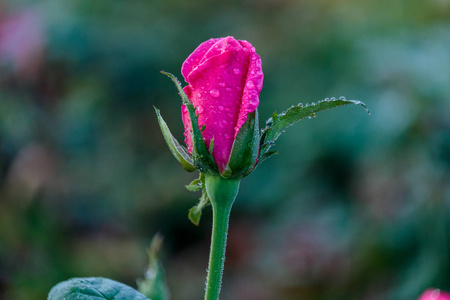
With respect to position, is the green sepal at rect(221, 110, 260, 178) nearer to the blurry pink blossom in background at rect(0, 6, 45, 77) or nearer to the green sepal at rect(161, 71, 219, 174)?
the green sepal at rect(161, 71, 219, 174)

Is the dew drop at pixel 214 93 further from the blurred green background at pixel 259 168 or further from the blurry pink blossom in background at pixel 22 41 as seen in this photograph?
the blurry pink blossom in background at pixel 22 41

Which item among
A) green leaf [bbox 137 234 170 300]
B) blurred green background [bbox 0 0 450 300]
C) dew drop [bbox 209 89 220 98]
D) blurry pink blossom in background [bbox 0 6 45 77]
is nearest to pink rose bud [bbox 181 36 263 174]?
dew drop [bbox 209 89 220 98]

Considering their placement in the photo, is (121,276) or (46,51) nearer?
(121,276)

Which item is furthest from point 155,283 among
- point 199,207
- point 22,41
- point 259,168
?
point 22,41

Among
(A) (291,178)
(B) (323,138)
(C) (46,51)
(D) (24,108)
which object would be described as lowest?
(A) (291,178)

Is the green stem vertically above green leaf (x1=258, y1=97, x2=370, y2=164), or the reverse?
green leaf (x1=258, y1=97, x2=370, y2=164)

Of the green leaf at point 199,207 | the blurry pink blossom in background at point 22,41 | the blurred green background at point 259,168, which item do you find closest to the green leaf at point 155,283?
the green leaf at point 199,207

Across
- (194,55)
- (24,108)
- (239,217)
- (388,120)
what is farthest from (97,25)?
(194,55)

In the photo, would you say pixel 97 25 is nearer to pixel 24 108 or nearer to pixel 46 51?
pixel 46 51
